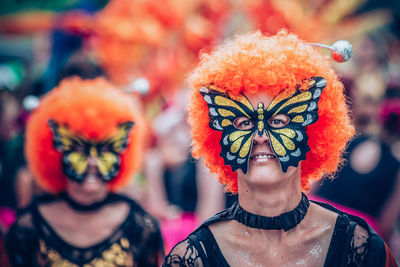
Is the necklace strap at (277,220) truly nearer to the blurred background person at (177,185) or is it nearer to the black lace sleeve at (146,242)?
the black lace sleeve at (146,242)

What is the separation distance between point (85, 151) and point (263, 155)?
4.77ft

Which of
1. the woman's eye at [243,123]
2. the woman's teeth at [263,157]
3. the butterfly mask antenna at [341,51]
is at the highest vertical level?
the butterfly mask antenna at [341,51]

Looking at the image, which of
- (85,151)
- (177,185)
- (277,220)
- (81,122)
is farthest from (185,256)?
(177,185)

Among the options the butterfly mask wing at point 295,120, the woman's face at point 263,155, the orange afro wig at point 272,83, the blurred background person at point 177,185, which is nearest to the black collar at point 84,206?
the orange afro wig at point 272,83

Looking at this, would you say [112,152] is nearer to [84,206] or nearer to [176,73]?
[84,206]

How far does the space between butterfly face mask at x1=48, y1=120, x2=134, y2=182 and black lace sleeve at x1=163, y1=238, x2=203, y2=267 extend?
103cm

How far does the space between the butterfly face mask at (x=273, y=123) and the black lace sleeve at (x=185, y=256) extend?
17.6 inches

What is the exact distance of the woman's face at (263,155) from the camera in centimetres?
201

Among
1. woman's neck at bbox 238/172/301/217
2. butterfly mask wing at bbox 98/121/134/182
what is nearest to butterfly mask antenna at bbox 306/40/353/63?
woman's neck at bbox 238/172/301/217

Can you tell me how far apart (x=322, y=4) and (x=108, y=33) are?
12.6 feet

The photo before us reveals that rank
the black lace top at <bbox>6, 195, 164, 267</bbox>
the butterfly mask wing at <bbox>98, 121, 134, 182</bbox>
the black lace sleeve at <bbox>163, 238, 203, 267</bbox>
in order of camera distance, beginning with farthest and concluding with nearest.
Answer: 1. the butterfly mask wing at <bbox>98, 121, 134, 182</bbox>
2. the black lace top at <bbox>6, 195, 164, 267</bbox>
3. the black lace sleeve at <bbox>163, 238, 203, 267</bbox>

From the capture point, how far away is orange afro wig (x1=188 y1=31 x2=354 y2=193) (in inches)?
81.0

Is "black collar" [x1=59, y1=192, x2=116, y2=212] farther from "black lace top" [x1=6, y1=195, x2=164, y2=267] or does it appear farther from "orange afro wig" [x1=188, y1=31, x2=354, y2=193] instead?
"orange afro wig" [x1=188, y1=31, x2=354, y2=193]

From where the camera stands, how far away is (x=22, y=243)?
304 cm
